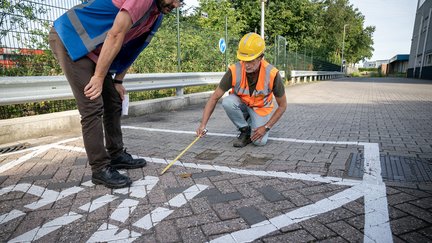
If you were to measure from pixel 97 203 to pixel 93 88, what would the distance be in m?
0.95

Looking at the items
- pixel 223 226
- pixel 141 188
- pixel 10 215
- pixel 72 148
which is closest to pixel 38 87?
pixel 72 148

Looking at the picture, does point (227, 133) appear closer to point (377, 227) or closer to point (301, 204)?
point (301, 204)

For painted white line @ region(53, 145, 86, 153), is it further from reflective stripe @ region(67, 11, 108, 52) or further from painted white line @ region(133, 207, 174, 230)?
painted white line @ region(133, 207, 174, 230)

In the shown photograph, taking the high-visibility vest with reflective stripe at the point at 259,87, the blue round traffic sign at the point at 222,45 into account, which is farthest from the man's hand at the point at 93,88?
the blue round traffic sign at the point at 222,45

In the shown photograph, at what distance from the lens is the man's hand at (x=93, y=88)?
227cm

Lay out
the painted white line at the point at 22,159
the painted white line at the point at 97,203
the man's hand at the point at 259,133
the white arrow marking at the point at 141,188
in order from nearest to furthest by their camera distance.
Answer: the painted white line at the point at 97,203 → the white arrow marking at the point at 141,188 → the painted white line at the point at 22,159 → the man's hand at the point at 259,133

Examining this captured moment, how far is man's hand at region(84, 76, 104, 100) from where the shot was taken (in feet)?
7.44

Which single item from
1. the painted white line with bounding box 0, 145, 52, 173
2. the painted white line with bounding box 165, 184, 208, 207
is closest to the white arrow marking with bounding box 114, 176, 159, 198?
the painted white line with bounding box 165, 184, 208, 207

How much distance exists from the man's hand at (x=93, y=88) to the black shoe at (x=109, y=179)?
0.72 metres

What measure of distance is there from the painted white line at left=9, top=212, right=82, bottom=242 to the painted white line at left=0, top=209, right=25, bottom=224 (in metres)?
0.30

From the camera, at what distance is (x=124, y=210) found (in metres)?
2.16

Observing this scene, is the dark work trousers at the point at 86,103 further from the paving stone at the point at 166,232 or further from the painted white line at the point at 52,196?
the paving stone at the point at 166,232

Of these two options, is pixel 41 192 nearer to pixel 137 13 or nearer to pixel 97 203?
pixel 97 203

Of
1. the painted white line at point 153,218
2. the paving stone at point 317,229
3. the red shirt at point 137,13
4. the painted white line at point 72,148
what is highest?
the red shirt at point 137,13
